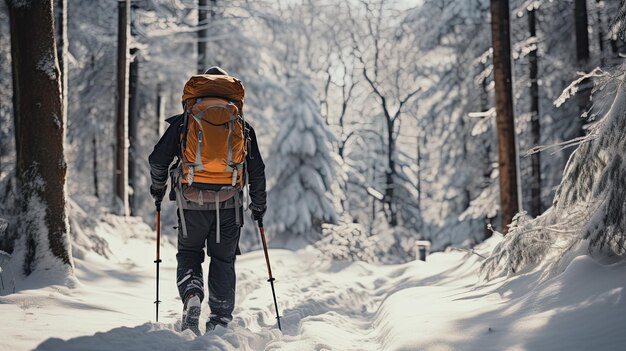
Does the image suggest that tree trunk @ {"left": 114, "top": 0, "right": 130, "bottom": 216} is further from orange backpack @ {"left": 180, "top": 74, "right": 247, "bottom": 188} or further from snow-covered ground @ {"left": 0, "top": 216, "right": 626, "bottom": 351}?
orange backpack @ {"left": 180, "top": 74, "right": 247, "bottom": 188}

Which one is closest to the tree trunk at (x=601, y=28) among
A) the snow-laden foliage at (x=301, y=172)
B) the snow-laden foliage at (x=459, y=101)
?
the snow-laden foliage at (x=459, y=101)

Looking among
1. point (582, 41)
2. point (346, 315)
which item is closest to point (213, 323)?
point (346, 315)

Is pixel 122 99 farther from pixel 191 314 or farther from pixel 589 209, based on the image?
pixel 589 209

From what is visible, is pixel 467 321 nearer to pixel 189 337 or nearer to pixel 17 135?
pixel 189 337

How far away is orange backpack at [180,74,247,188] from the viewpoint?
5008mm

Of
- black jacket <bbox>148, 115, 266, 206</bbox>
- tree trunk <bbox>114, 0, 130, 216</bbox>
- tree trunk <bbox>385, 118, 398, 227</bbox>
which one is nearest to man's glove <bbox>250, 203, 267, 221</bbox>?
black jacket <bbox>148, 115, 266, 206</bbox>

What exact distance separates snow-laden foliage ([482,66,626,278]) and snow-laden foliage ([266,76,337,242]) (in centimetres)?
1224

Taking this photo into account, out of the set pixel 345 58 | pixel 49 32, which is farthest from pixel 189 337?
pixel 345 58

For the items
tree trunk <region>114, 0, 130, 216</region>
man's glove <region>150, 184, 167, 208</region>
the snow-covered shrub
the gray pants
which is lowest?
the snow-covered shrub

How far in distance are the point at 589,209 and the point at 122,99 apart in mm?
12860

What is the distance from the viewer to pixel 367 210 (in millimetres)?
39750

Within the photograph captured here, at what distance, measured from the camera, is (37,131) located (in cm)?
658

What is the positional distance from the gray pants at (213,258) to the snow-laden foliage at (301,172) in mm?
13265

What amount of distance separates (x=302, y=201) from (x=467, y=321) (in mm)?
A: 14281
